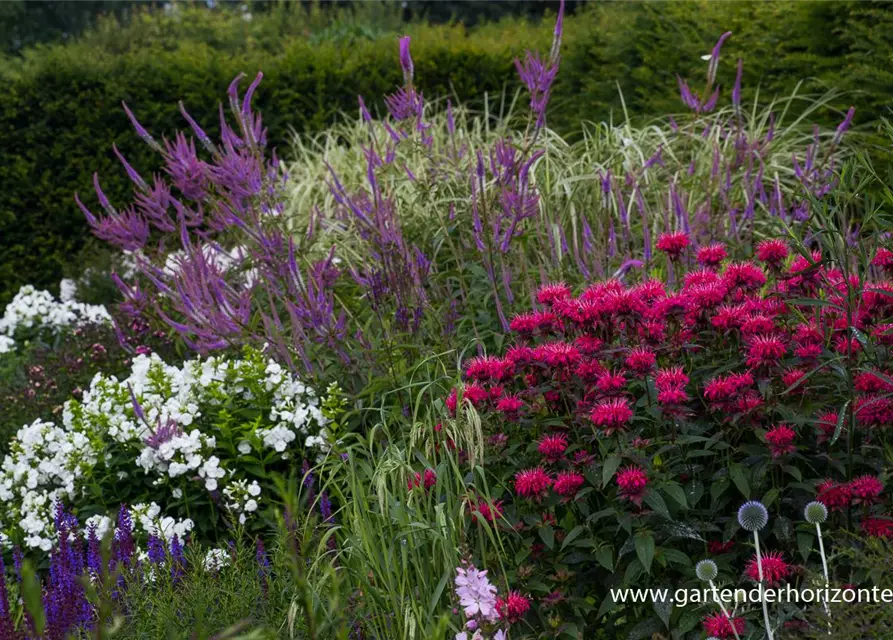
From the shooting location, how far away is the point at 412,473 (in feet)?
9.49

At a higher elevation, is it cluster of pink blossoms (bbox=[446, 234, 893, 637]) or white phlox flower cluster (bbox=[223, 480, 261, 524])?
cluster of pink blossoms (bbox=[446, 234, 893, 637])

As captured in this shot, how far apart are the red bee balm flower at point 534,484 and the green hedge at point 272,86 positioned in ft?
15.7

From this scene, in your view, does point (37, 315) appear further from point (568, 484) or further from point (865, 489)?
point (865, 489)

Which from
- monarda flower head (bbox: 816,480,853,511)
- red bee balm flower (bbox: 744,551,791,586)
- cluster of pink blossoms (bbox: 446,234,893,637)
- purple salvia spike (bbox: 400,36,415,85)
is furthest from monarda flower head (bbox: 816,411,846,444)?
purple salvia spike (bbox: 400,36,415,85)

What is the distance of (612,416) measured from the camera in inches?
94.8

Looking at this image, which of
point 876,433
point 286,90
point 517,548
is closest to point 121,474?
point 517,548

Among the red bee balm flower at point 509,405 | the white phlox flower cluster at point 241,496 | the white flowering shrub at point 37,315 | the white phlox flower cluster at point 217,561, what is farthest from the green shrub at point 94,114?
the red bee balm flower at point 509,405

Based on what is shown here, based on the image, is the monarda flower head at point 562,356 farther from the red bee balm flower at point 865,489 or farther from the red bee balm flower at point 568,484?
the red bee balm flower at point 865,489

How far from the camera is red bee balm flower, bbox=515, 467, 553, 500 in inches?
97.9

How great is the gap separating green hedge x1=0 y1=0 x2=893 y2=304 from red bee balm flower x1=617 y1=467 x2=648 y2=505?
4814 millimetres

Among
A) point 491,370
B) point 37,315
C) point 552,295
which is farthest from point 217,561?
point 37,315

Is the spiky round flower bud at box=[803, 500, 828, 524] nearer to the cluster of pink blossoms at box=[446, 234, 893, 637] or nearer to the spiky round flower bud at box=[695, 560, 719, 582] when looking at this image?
the cluster of pink blossoms at box=[446, 234, 893, 637]

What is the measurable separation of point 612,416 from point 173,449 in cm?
176

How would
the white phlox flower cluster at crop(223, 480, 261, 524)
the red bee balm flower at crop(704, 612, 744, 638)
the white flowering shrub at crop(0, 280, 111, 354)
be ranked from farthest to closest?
the white flowering shrub at crop(0, 280, 111, 354) → the white phlox flower cluster at crop(223, 480, 261, 524) → the red bee balm flower at crop(704, 612, 744, 638)
